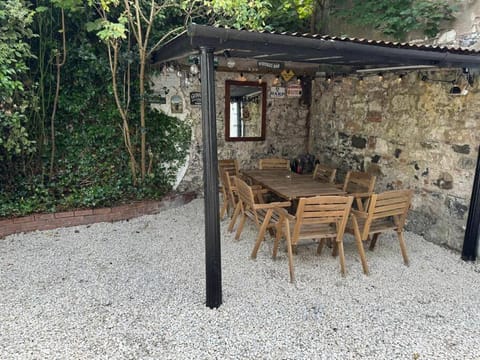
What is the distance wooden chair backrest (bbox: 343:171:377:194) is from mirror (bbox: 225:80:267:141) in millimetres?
2087

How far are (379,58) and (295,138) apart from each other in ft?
11.6

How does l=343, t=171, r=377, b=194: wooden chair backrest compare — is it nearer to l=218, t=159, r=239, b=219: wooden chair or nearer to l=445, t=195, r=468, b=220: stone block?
l=445, t=195, r=468, b=220: stone block

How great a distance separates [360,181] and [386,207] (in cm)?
117

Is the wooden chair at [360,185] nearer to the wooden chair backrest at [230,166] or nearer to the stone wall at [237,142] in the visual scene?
the wooden chair backrest at [230,166]

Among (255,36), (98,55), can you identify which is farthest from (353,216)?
(98,55)

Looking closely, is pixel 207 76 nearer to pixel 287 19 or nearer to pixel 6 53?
pixel 6 53

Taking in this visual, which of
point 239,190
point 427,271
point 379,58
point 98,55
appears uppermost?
point 98,55

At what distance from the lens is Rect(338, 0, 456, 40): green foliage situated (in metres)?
3.64

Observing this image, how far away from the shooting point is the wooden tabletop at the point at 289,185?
11.9 feet

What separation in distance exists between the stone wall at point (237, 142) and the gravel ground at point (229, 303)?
198cm

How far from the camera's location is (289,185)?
13.3 feet

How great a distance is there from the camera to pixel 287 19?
561 cm

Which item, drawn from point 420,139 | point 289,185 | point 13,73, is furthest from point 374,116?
point 13,73

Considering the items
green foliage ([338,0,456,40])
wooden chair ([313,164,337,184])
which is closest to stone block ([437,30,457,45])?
green foliage ([338,0,456,40])
